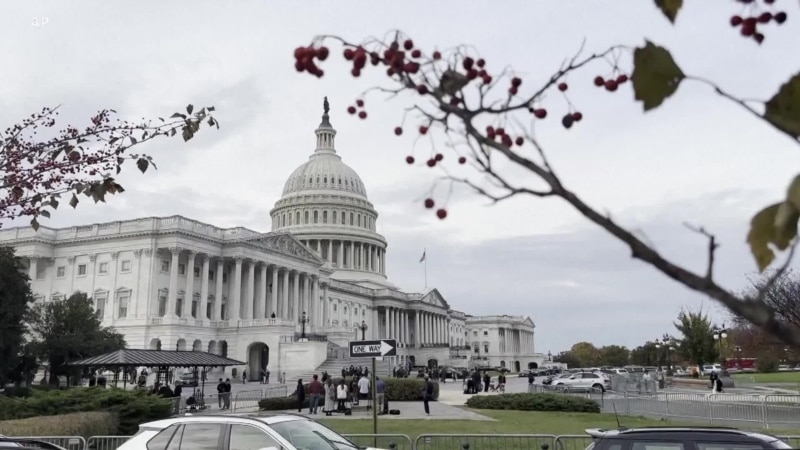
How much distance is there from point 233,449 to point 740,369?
100646mm

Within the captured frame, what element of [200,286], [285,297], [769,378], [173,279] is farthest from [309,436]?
[285,297]

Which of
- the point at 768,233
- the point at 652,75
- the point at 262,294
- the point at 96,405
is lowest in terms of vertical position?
the point at 96,405

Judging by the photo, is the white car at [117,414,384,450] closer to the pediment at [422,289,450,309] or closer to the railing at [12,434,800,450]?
the railing at [12,434,800,450]

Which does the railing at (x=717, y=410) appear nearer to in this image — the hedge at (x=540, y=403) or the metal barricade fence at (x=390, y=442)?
the hedge at (x=540, y=403)

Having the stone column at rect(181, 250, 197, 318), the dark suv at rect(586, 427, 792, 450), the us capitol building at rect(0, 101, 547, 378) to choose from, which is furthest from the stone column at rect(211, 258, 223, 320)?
the dark suv at rect(586, 427, 792, 450)

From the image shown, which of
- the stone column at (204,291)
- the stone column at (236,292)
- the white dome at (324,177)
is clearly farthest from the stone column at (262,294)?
the white dome at (324,177)

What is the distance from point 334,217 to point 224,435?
115m

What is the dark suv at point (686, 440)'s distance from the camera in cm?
854

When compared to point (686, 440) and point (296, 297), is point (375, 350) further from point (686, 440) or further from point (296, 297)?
point (296, 297)

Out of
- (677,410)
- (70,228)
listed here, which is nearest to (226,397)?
(677,410)

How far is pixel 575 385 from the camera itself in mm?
46844

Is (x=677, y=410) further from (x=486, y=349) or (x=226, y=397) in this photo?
(x=486, y=349)

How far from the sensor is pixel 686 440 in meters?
8.69

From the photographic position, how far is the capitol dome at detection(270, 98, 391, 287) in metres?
123
